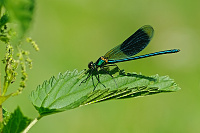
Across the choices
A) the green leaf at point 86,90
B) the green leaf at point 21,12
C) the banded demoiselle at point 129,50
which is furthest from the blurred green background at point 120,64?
the green leaf at point 21,12

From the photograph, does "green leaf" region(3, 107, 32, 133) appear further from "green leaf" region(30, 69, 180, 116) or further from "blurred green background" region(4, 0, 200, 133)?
"blurred green background" region(4, 0, 200, 133)

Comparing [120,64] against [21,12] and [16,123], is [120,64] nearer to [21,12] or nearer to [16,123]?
[16,123]

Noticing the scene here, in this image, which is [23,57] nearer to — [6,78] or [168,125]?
[6,78]

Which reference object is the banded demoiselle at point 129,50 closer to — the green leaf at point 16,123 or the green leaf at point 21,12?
the green leaf at point 16,123

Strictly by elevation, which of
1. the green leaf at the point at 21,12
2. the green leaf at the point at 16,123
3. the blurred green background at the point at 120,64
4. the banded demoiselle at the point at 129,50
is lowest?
the green leaf at the point at 16,123

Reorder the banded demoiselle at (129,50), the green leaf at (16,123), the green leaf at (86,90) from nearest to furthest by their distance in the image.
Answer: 1. the green leaf at (16,123)
2. the green leaf at (86,90)
3. the banded demoiselle at (129,50)

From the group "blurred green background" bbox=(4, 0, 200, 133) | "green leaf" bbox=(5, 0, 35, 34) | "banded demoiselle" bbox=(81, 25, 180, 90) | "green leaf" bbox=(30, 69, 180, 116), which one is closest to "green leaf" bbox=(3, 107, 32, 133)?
"green leaf" bbox=(30, 69, 180, 116)

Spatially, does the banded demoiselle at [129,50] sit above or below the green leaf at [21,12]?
above
